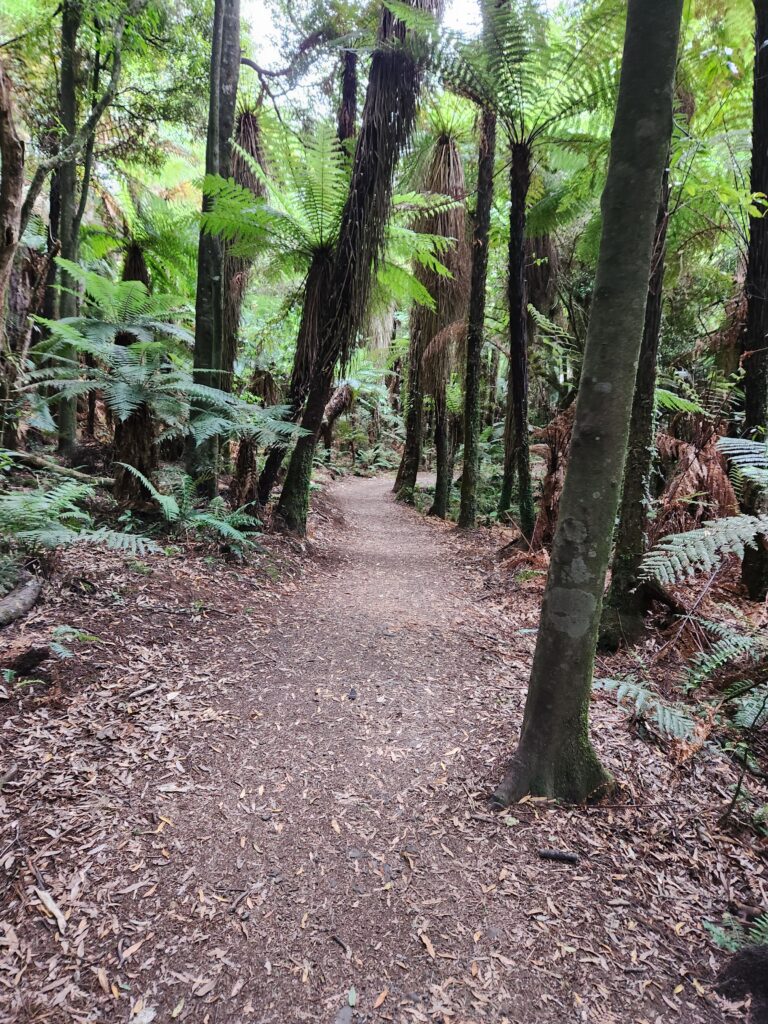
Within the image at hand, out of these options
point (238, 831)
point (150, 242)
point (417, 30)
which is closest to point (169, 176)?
point (150, 242)

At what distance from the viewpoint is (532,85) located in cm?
453

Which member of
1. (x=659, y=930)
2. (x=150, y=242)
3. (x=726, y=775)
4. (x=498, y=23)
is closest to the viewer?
(x=659, y=930)

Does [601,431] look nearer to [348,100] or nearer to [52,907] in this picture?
[52,907]

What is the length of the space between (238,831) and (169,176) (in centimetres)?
1029

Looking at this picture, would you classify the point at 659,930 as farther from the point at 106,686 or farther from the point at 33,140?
the point at 33,140

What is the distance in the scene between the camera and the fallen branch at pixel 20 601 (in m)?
2.86

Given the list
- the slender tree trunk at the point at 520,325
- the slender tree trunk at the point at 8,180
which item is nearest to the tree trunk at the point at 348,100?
the slender tree trunk at the point at 520,325

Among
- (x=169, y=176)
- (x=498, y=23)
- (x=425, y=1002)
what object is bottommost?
(x=425, y=1002)

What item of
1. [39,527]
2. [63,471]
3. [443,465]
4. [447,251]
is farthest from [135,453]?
[443,465]

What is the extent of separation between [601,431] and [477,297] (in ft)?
19.9

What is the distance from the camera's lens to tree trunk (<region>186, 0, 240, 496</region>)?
16.9 ft

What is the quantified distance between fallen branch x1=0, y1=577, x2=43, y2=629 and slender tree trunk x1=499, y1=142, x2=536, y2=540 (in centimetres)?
508

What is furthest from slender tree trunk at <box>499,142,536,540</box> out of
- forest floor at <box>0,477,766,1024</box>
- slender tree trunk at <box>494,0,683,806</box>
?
slender tree trunk at <box>494,0,683,806</box>

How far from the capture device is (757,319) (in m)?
3.76
